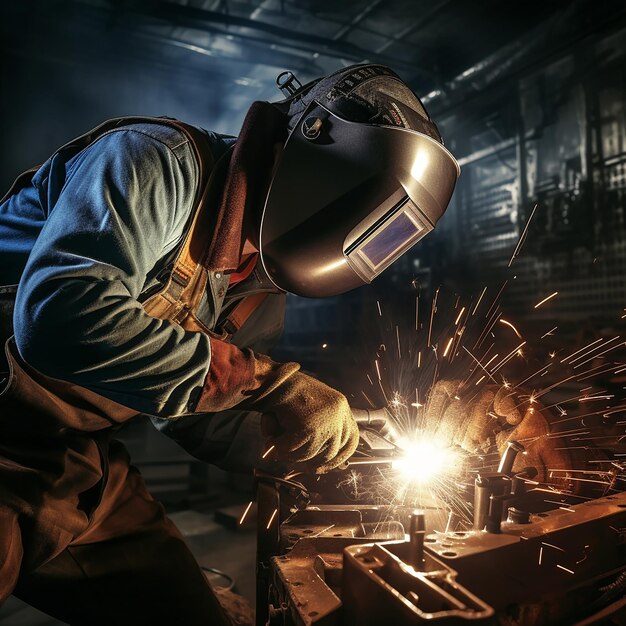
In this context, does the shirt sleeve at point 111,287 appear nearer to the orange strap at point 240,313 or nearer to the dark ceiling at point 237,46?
the orange strap at point 240,313

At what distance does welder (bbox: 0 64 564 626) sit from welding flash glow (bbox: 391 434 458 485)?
1.09ft

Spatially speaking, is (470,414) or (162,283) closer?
(162,283)

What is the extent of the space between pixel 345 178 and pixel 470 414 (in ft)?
2.71

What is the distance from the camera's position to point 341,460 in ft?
5.27

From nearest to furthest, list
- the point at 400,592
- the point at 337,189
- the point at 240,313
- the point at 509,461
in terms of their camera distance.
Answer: the point at 400,592 → the point at 509,461 → the point at 337,189 → the point at 240,313

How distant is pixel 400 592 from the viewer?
0.91m

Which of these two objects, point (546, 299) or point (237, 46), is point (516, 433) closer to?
point (546, 299)

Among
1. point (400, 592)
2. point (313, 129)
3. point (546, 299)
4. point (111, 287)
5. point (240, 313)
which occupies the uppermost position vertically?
point (546, 299)

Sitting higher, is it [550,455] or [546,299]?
[546,299]

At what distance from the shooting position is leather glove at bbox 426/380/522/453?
1.64 meters

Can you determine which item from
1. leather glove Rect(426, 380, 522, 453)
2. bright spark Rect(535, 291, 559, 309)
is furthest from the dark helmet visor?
bright spark Rect(535, 291, 559, 309)

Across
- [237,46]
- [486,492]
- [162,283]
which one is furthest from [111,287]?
[237,46]

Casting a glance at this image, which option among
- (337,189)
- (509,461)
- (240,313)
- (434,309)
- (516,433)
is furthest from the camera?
(434,309)

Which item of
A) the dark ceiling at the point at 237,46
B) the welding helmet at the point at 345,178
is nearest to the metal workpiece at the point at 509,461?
the welding helmet at the point at 345,178
